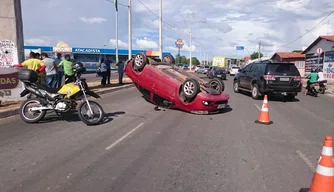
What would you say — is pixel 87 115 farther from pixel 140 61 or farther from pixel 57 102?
pixel 140 61

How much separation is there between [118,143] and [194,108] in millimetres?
3913

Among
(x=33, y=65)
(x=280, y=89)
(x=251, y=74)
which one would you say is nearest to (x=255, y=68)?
(x=251, y=74)

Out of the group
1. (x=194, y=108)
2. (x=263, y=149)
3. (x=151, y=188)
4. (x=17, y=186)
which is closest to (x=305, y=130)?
(x=263, y=149)

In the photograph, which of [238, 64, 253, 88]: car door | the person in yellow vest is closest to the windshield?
[238, 64, 253, 88]: car door

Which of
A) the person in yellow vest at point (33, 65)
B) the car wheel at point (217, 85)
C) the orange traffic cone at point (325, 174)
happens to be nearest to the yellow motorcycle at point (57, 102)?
the person in yellow vest at point (33, 65)

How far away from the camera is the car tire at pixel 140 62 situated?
10.6 m

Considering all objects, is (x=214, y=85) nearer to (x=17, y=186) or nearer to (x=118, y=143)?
(x=118, y=143)

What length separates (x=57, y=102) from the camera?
286 inches

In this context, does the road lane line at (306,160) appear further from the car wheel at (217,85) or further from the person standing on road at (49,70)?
the person standing on road at (49,70)

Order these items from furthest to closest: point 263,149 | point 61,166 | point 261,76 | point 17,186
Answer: point 261,76 → point 263,149 → point 61,166 → point 17,186

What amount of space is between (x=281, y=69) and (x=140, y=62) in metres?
6.78

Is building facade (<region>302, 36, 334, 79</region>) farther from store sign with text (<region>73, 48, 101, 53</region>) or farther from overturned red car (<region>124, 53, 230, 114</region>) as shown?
store sign with text (<region>73, 48, 101, 53</region>)

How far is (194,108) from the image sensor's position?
911 centimetres

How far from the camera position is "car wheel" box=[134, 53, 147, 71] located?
34.7 feet
